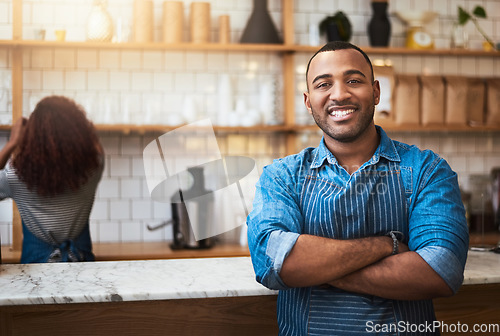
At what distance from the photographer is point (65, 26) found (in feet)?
10.8

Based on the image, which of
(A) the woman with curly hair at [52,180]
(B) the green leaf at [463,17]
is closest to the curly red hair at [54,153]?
(A) the woman with curly hair at [52,180]

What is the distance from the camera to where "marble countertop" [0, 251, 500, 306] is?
4.56ft

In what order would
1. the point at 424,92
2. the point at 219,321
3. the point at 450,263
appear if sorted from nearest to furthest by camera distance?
the point at 450,263
the point at 219,321
the point at 424,92

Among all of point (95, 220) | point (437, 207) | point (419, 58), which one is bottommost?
point (95, 220)

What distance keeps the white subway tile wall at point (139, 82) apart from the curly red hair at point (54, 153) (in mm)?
410

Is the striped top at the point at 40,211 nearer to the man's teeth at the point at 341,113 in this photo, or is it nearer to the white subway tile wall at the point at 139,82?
the white subway tile wall at the point at 139,82

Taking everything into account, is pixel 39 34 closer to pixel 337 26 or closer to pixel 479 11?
pixel 337 26

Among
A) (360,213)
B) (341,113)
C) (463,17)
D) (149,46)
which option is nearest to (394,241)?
(360,213)

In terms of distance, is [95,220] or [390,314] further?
[95,220]

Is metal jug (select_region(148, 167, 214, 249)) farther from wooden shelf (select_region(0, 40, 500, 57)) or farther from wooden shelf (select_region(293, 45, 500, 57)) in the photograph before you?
wooden shelf (select_region(293, 45, 500, 57))

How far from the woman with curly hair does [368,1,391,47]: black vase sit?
194cm

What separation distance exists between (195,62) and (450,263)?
8.47 ft

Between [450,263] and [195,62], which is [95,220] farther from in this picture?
[450,263]

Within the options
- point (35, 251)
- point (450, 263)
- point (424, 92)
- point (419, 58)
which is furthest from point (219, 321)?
point (419, 58)
